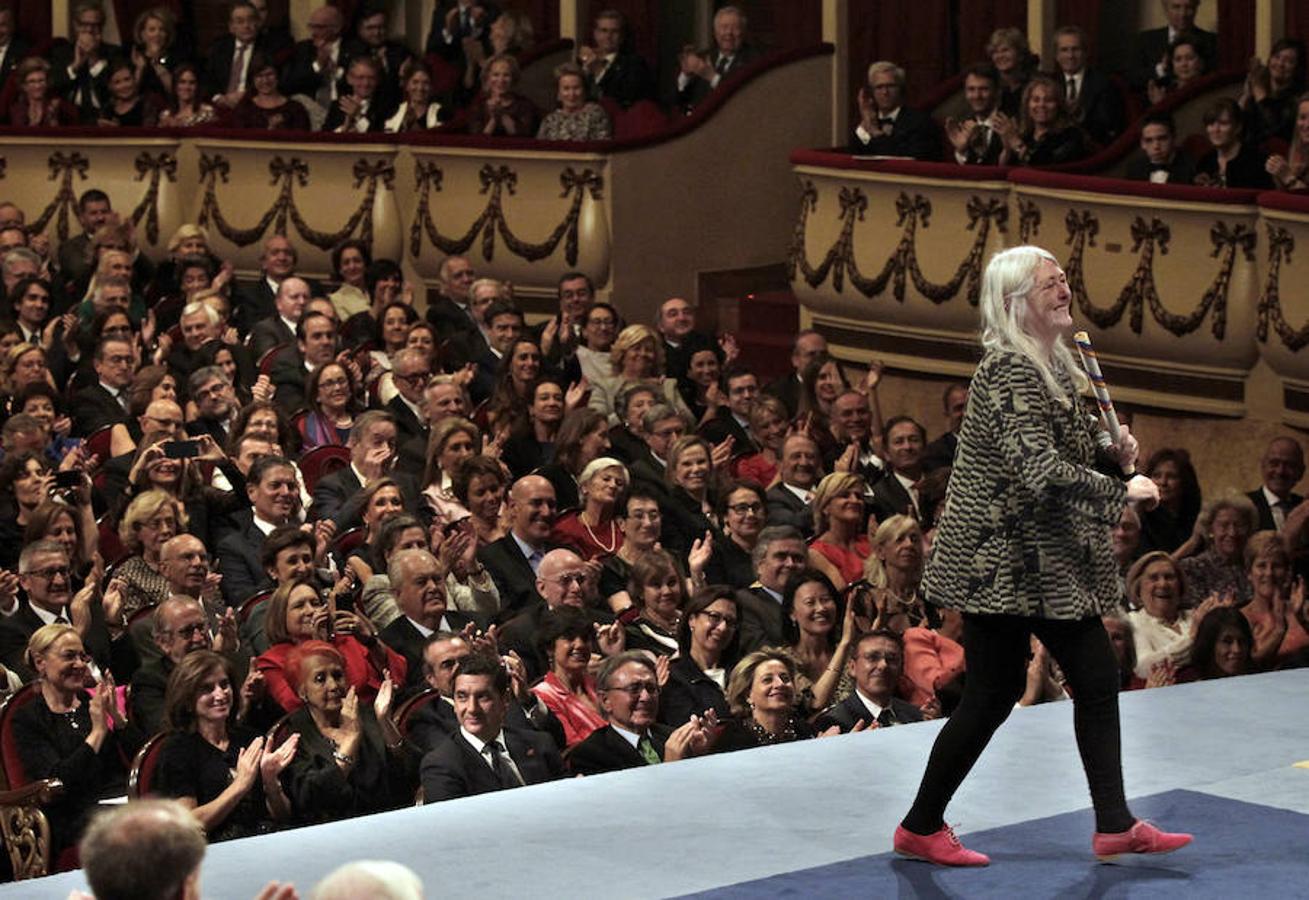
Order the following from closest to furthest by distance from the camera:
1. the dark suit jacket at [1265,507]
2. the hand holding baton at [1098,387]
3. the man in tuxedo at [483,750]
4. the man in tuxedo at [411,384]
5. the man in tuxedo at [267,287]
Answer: the hand holding baton at [1098,387], the man in tuxedo at [483,750], the dark suit jacket at [1265,507], the man in tuxedo at [411,384], the man in tuxedo at [267,287]

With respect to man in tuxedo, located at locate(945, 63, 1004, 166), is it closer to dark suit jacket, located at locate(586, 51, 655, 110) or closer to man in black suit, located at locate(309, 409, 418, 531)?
dark suit jacket, located at locate(586, 51, 655, 110)

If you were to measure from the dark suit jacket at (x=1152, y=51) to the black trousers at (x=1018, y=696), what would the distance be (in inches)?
247

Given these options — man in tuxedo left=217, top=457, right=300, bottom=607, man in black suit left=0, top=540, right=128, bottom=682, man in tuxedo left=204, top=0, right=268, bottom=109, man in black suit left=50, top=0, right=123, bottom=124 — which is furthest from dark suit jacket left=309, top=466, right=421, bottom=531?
man in black suit left=50, top=0, right=123, bottom=124

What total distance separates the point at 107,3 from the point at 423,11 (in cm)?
188

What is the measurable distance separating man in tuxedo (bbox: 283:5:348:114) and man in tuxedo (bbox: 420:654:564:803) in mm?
6966

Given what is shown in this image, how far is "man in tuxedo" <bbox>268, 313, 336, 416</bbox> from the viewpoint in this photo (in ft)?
28.4

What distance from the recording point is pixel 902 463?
27.0ft

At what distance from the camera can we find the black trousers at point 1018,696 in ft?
12.5

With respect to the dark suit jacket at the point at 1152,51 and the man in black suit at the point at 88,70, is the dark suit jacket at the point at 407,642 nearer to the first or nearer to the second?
the dark suit jacket at the point at 1152,51

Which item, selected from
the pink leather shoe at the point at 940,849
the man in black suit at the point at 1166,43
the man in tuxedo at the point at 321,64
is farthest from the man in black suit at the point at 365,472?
the man in tuxedo at the point at 321,64

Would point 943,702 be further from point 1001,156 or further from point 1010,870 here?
point 1001,156

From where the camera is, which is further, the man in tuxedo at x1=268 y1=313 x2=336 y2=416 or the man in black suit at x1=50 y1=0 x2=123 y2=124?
the man in black suit at x1=50 y1=0 x2=123 y2=124

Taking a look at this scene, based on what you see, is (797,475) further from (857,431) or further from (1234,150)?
(1234,150)

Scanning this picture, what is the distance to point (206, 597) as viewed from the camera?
20.2ft
